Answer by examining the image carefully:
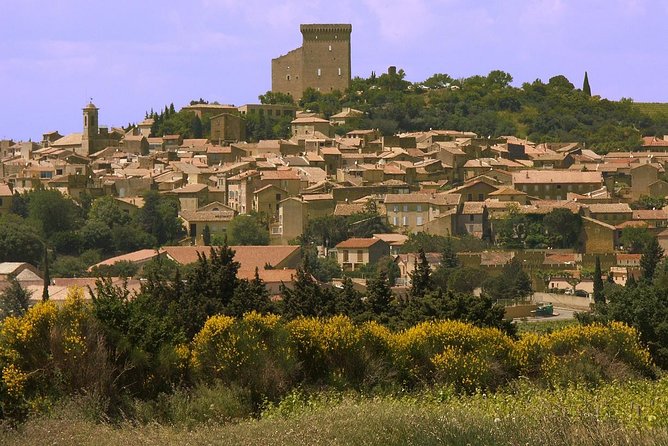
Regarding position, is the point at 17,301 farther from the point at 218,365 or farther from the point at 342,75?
the point at 342,75

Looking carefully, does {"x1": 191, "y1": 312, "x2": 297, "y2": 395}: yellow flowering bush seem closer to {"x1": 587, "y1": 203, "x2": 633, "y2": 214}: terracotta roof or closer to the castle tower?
{"x1": 587, "y1": 203, "x2": 633, "y2": 214}: terracotta roof

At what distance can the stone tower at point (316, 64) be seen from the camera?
85312mm

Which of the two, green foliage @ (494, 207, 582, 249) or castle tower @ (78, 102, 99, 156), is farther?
castle tower @ (78, 102, 99, 156)

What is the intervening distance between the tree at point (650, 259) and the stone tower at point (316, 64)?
129 feet

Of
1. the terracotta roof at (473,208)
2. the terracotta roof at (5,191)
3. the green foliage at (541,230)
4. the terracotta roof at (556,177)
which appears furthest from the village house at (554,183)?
the terracotta roof at (5,191)

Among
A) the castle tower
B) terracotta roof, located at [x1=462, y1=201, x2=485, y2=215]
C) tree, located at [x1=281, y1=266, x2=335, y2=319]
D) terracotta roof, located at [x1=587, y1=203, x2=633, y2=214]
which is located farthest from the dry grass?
the castle tower

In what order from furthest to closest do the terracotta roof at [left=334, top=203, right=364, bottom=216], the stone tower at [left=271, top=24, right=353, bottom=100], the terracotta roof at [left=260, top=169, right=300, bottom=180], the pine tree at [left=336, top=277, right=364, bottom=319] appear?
1. the stone tower at [left=271, top=24, right=353, bottom=100]
2. the terracotta roof at [left=260, top=169, right=300, bottom=180]
3. the terracotta roof at [left=334, top=203, right=364, bottom=216]
4. the pine tree at [left=336, top=277, right=364, bottom=319]

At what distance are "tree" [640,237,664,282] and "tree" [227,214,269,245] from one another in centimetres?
1340

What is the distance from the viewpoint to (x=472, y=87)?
8744 cm

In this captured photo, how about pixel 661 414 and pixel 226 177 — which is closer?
pixel 661 414

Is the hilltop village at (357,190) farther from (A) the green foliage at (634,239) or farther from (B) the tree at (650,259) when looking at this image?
(B) the tree at (650,259)

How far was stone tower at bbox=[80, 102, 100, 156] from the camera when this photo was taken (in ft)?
241

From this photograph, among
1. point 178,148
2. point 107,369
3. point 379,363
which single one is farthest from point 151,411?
point 178,148

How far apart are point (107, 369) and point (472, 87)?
69.7m
